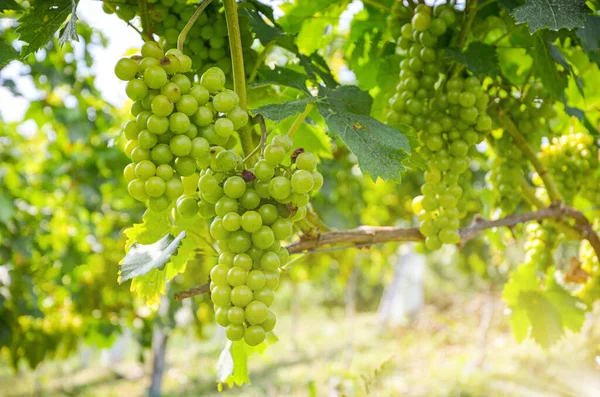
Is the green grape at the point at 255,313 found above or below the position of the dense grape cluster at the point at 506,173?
below

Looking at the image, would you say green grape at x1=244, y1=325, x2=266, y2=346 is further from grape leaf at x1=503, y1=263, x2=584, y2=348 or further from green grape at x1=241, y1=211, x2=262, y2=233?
grape leaf at x1=503, y1=263, x2=584, y2=348

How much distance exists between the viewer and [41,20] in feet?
2.60

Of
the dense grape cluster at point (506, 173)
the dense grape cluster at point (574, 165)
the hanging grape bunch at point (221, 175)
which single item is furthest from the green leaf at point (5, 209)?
the dense grape cluster at point (574, 165)

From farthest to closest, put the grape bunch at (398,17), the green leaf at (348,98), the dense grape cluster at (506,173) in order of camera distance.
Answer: the dense grape cluster at (506,173) → the grape bunch at (398,17) → the green leaf at (348,98)

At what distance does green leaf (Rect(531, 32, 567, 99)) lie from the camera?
1.03 m

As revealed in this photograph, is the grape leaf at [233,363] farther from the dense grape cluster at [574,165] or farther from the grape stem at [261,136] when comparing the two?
the dense grape cluster at [574,165]

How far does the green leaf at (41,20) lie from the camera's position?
784mm

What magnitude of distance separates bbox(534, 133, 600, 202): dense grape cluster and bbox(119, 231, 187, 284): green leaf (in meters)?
1.17

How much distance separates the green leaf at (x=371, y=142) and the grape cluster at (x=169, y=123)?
171 millimetres

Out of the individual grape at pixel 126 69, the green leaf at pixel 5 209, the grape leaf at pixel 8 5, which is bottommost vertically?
the individual grape at pixel 126 69

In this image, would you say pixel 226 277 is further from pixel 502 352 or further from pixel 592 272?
pixel 502 352

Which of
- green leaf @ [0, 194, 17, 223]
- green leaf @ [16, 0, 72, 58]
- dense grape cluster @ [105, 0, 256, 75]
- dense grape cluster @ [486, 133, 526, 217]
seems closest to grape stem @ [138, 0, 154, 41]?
dense grape cluster @ [105, 0, 256, 75]

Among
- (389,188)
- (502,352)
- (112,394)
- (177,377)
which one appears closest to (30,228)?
(389,188)

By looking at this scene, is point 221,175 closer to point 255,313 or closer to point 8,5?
point 255,313
